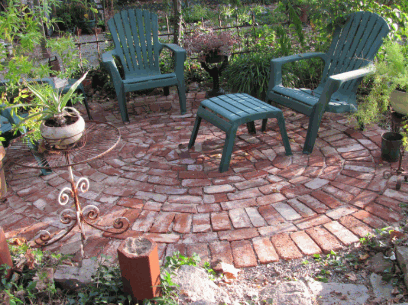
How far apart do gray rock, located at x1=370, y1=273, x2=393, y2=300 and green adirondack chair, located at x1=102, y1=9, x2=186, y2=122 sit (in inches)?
106

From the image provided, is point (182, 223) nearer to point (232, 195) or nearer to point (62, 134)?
point (232, 195)

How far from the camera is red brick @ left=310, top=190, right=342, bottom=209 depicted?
2.56 metres

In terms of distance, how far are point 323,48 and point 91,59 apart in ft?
13.1

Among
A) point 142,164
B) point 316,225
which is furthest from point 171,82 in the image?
point 316,225

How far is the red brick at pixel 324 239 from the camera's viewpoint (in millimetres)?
2193

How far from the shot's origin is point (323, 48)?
4246mm

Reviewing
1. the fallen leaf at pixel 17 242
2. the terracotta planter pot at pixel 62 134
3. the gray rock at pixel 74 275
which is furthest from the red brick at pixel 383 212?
the fallen leaf at pixel 17 242

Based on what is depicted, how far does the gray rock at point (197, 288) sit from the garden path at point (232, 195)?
242 millimetres

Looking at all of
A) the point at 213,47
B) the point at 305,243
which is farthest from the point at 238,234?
the point at 213,47

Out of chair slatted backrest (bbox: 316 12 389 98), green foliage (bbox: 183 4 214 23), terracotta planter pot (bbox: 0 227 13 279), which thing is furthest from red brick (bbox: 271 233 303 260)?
green foliage (bbox: 183 4 214 23)

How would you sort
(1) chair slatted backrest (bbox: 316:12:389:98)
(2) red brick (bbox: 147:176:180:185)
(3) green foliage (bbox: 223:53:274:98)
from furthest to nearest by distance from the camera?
(3) green foliage (bbox: 223:53:274:98)
(1) chair slatted backrest (bbox: 316:12:389:98)
(2) red brick (bbox: 147:176:180:185)

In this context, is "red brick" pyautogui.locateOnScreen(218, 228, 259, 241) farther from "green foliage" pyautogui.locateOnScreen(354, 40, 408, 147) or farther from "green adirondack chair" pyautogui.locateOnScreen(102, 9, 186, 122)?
"green adirondack chair" pyautogui.locateOnScreen(102, 9, 186, 122)

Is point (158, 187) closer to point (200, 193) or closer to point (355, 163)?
point (200, 193)

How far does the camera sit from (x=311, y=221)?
242 cm
